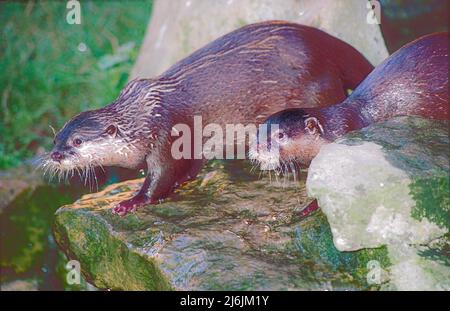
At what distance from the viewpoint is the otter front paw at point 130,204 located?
3.12m

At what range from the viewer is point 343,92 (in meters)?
3.52

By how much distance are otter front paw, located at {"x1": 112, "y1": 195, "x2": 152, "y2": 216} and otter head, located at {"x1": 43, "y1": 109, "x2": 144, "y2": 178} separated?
240mm

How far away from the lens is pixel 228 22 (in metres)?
4.30

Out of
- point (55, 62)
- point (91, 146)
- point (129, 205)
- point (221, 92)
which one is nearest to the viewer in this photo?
point (129, 205)

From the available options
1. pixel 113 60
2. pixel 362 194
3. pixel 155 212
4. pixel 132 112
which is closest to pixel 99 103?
pixel 113 60

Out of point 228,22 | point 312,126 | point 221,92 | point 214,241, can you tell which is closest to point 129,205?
point 214,241

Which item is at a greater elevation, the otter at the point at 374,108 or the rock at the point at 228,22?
the rock at the point at 228,22

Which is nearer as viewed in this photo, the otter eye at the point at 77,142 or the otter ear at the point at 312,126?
the otter ear at the point at 312,126

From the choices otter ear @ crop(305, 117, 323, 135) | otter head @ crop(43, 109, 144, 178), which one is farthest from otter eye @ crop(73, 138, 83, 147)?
otter ear @ crop(305, 117, 323, 135)

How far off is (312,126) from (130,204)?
0.91 m

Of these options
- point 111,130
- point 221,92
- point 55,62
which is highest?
point 55,62

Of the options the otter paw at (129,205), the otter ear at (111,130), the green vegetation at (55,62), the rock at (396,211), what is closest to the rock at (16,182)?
the green vegetation at (55,62)

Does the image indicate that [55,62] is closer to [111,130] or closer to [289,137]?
[111,130]

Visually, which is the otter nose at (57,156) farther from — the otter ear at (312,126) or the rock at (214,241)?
the otter ear at (312,126)
